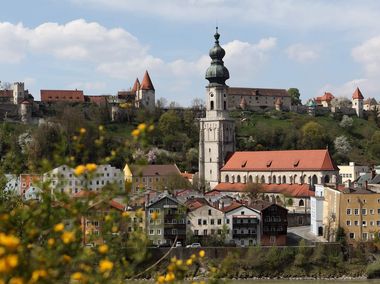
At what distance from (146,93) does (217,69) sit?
37.9 metres

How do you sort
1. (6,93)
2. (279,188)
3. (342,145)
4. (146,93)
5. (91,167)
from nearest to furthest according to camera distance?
(91,167), (279,188), (342,145), (6,93), (146,93)

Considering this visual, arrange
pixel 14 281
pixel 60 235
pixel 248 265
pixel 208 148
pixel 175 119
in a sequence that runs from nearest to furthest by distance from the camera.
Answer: pixel 14 281, pixel 60 235, pixel 248 265, pixel 208 148, pixel 175 119

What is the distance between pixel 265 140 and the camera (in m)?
94.4

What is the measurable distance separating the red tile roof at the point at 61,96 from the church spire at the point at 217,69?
119ft

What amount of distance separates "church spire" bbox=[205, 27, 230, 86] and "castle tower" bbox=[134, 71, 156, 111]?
3420cm

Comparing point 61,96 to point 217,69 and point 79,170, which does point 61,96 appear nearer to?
point 217,69

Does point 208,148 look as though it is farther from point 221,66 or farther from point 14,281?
point 14,281

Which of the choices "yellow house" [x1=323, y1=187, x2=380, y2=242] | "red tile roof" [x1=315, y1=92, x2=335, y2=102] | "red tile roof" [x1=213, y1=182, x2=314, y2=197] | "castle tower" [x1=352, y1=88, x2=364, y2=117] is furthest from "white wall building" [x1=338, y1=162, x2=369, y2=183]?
"red tile roof" [x1=315, y1=92, x2=335, y2=102]

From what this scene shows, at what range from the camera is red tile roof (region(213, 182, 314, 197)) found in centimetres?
6042

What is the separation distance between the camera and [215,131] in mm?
71500

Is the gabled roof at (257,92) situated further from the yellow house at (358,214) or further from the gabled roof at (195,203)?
the yellow house at (358,214)

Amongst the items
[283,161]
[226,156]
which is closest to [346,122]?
[226,156]

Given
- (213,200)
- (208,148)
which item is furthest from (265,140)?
(213,200)

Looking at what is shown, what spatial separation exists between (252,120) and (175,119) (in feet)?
55.3
